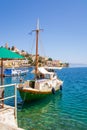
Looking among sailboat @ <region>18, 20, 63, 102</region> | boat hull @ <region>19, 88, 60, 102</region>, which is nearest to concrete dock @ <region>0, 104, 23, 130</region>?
boat hull @ <region>19, 88, 60, 102</region>

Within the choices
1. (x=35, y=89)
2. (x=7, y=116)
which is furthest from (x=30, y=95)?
(x=7, y=116)

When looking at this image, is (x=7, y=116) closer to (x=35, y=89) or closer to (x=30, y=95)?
(x=30, y=95)

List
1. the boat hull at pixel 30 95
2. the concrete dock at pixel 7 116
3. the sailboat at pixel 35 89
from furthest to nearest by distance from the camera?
the sailboat at pixel 35 89
the boat hull at pixel 30 95
the concrete dock at pixel 7 116

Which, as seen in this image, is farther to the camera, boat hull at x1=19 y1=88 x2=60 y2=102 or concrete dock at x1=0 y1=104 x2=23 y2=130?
boat hull at x1=19 y1=88 x2=60 y2=102

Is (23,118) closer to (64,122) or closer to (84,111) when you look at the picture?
(64,122)

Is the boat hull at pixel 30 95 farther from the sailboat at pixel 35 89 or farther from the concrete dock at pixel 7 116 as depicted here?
the concrete dock at pixel 7 116

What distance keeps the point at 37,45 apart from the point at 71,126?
63.5 feet

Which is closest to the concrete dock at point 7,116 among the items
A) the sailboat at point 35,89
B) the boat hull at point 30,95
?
the boat hull at point 30,95

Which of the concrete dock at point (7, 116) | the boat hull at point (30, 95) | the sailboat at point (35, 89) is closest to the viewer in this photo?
the concrete dock at point (7, 116)

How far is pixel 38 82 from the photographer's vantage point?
2839cm

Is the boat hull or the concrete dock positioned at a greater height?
the concrete dock

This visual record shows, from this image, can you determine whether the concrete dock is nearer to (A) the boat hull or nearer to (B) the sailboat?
(A) the boat hull

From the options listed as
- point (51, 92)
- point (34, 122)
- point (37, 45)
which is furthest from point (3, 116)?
point (37, 45)

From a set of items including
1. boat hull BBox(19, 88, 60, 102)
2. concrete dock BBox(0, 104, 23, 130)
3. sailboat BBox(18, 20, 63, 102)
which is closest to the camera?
concrete dock BBox(0, 104, 23, 130)
